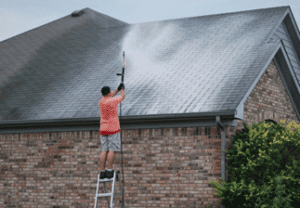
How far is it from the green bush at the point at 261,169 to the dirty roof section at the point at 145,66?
1073 millimetres

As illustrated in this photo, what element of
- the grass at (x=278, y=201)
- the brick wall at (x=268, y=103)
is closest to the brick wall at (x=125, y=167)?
the brick wall at (x=268, y=103)

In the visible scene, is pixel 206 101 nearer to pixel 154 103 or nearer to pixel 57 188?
pixel 154 103

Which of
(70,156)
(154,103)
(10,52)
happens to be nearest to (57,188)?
(70,156)

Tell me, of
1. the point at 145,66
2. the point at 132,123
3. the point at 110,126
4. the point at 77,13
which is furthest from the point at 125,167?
the point at 77,13

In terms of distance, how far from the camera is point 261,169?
10.3 m

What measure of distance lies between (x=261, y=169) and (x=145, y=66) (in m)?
5.37

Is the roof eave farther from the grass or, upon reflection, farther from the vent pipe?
the vent pipe

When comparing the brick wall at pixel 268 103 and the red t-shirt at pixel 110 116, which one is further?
the brick wall at pixel 268 103

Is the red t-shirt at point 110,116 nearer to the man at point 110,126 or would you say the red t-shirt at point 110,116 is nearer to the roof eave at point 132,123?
the man at point 110,126

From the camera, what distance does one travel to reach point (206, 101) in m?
11.1

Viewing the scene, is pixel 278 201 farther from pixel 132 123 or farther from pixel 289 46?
pixel 289 46

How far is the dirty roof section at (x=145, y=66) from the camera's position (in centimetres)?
1168

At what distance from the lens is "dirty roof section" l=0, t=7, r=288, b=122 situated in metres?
11.7

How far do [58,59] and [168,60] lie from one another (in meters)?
4.94
